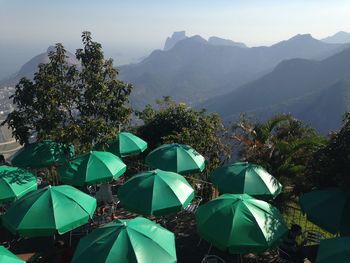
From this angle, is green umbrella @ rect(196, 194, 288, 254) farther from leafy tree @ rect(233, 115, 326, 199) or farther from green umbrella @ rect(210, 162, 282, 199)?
leafy tree @ rect(233, 115, 326, 199)

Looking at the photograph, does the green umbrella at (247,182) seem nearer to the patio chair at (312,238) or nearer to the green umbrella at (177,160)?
the green umbrella at (177,160)

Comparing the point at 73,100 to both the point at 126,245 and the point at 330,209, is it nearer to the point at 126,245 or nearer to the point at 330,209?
the point at 126,245

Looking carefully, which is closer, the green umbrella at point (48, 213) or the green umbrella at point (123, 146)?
the green umbrella at point (48, 213)

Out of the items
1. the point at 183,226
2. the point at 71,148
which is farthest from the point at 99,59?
the point at 183,226

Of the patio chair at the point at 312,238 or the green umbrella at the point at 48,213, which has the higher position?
the green umbrella at the point at 48,213

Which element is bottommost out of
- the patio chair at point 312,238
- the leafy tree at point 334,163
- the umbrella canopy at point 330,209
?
the patio chair at point 312,238

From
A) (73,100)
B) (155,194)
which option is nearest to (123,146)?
(73,100)

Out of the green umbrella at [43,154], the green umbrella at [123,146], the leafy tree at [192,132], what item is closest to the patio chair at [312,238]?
the leafy tree at [192,132]
